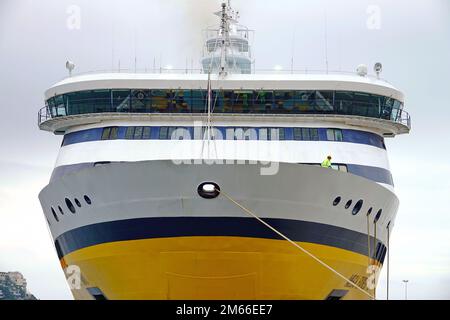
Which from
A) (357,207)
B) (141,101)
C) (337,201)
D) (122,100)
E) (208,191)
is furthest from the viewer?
(122,100)

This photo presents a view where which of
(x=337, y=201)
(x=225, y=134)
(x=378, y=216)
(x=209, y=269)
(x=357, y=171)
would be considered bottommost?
(x=209, y=269)

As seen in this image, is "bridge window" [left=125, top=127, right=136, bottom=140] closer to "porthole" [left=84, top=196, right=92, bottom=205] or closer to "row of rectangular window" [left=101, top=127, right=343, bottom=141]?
"row of rectangular window" [left=101, top=127, right=343, bottom=141]

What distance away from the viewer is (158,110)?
3167 cm

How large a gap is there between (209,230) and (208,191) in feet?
3.07

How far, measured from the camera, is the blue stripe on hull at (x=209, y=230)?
85.6 feet

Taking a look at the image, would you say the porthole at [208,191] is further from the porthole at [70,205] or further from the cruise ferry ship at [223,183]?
the porthole at [70,205]

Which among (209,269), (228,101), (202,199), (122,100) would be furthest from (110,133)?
(209,269)

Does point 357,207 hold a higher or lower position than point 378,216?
higher

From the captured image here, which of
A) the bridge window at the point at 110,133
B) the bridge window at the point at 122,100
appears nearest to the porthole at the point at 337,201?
the bridge window at the point at 110,133

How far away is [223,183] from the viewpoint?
1026 inches

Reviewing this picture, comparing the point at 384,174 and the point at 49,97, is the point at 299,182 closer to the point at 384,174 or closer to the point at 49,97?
the point at 384,174

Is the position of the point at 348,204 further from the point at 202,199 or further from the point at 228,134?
the point at 228,134
